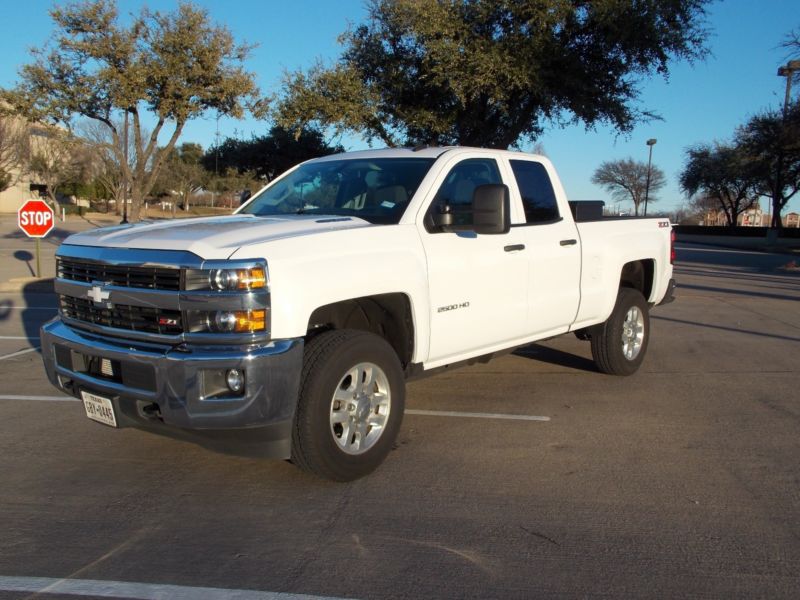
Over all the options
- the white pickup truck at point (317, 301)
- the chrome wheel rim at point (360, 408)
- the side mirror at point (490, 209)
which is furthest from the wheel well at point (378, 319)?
the side mirror at point (490, 209)

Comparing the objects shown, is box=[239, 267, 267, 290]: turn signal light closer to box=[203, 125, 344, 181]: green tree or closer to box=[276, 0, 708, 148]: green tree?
box=[276, 0, 708, 148]: green tree

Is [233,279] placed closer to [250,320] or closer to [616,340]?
[250,320]

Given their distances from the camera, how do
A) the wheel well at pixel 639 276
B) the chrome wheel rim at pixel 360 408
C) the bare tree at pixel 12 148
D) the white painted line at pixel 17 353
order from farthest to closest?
the bare tree at pixel 12 148 → the white painted line at pixel 17 353 → the wheel well at pixel 639 276 → the chrome wheel rim at pixel 360 408

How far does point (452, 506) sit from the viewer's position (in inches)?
168

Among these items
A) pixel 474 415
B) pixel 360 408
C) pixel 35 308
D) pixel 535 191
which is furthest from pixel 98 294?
pixel 35 308

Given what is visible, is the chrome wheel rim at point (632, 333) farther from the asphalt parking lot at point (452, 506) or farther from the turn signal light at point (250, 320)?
the turn signal light at point (250, 320)

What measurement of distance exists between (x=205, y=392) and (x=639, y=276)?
5.55m

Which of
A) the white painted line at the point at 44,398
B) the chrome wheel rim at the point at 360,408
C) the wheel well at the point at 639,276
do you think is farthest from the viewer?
the wheel well at the point at 639,276

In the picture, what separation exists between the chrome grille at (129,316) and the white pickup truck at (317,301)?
1 cm

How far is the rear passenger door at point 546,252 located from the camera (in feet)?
19.7

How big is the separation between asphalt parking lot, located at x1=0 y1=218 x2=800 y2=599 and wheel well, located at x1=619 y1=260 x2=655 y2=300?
4.40ft

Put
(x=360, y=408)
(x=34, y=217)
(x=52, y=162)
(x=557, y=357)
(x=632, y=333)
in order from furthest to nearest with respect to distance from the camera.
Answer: (x=52, y=162)
(x=34, y=217)
(x=557, y=357)
(x=632, y=333)
(x=360, y=408)

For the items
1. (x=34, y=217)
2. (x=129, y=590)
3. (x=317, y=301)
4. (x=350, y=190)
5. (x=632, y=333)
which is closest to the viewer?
(x=129, y=590)

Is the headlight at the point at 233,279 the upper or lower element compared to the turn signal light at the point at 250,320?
upper
